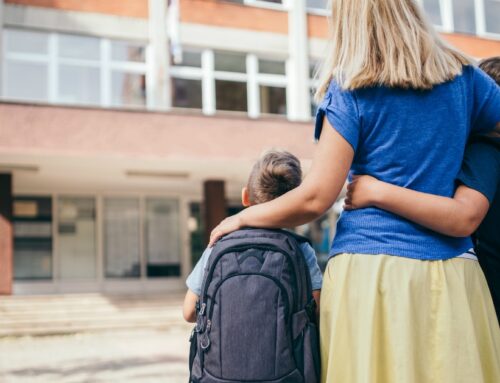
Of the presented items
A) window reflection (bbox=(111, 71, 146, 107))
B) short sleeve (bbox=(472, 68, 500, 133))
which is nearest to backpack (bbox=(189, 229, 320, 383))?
short sleeve (bbox=(472, 68, 500, 133))

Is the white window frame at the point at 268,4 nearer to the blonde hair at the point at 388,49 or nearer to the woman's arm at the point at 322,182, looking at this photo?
the blonde hair at the point at 388,49

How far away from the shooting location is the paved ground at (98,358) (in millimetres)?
6617

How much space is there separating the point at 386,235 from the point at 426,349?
30 centimetres

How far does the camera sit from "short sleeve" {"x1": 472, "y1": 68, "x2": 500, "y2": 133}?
1.81 m

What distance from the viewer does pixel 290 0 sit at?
61.9 feet

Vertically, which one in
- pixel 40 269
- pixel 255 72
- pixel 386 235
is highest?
pixel 255 72

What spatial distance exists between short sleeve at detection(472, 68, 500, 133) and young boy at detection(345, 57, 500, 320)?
5 centimetres

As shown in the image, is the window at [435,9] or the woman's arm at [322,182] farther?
the window at [435,9]

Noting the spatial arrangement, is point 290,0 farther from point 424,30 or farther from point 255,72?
point 424,30

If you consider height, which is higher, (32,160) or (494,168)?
(32,160)

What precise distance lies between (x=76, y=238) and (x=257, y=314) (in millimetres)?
15834

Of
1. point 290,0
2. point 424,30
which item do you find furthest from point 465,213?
point 290,0

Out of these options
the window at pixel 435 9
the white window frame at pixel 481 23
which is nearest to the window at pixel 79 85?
the window at pixel 435 9

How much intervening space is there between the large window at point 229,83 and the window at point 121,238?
3.14 meters
